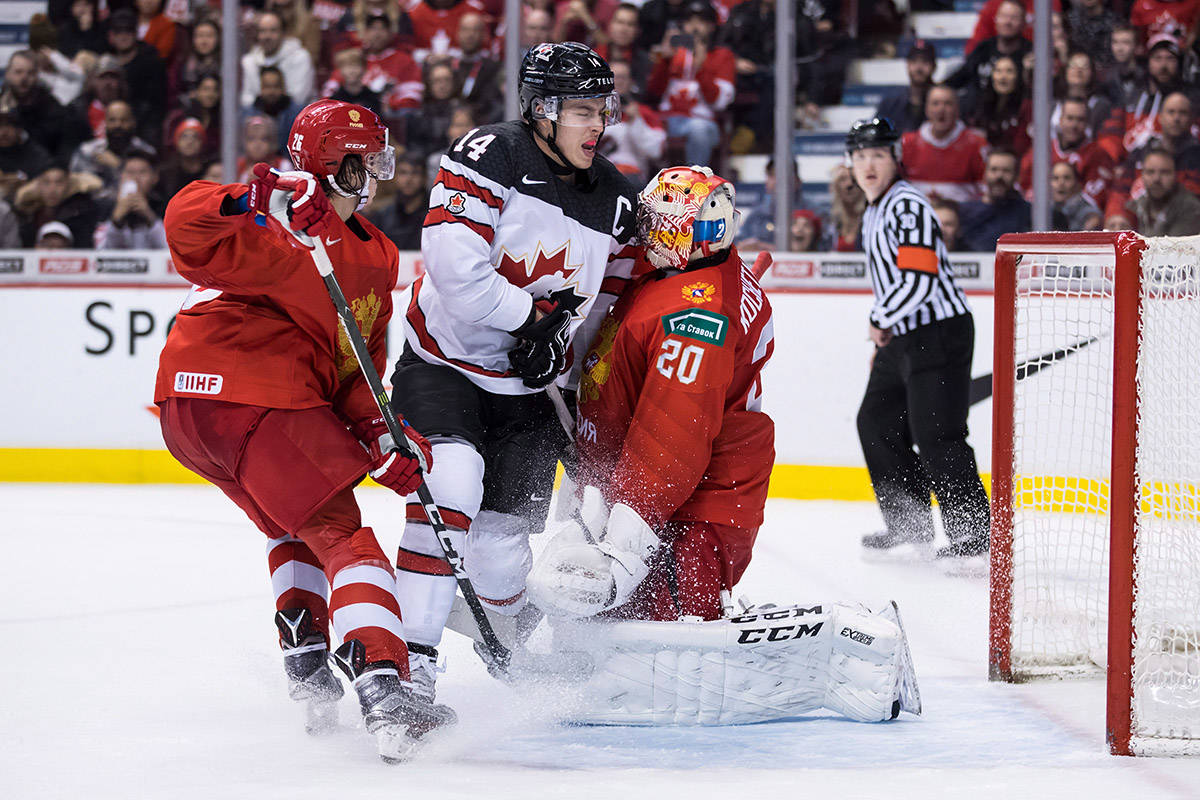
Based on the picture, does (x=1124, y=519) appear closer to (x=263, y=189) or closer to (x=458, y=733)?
(x=458, y=733)

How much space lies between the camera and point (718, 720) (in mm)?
2490

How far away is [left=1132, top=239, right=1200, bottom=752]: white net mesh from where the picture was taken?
2.33 meters

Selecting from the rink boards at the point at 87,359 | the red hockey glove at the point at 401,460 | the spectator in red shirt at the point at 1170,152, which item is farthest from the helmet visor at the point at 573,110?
the spectator in red shirt at the point at 1170,152

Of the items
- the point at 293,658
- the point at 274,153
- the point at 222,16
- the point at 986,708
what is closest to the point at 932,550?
the point at 986,708

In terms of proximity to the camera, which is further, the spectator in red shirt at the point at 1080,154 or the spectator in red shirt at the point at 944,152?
the spectator in red shirt at the point at 944,152

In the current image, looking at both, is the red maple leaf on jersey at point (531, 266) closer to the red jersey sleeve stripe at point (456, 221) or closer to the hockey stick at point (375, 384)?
the red jersey sleeve stripe at point (456, 221)

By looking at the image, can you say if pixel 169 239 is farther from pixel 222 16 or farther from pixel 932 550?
pixel 222 16

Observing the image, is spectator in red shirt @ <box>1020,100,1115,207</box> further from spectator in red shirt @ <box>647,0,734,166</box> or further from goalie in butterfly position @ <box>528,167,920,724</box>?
Answer: goalie in butterfly position @ <box>528,167,920,724</box>

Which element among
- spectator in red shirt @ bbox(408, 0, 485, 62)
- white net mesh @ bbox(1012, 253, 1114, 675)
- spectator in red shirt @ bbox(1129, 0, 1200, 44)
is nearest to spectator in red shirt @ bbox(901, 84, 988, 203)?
spectator in red shirt @ bbox(1129, 0, 1200, 44)

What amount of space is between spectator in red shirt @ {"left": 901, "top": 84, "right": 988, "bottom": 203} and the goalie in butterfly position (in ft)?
10.7

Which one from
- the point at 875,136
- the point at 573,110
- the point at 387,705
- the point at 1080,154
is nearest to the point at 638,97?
the point at 1080,154

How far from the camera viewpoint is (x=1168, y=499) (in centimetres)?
262

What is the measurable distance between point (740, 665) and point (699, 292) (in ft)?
2.11

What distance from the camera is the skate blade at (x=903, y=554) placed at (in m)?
4.23
